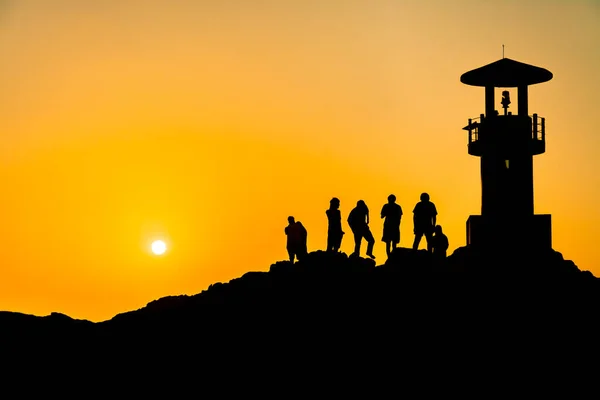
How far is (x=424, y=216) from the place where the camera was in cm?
2981

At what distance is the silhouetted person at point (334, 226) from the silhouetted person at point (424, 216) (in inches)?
99.5

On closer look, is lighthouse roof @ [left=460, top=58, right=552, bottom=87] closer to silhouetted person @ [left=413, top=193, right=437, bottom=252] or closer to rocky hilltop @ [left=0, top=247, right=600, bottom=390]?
rocky hilltop @ [left=0, top=247, right=600, bottom=390]

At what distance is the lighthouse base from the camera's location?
3769 cm

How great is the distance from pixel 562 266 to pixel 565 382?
19.7ft

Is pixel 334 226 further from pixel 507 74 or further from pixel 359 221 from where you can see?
pixel 507 74

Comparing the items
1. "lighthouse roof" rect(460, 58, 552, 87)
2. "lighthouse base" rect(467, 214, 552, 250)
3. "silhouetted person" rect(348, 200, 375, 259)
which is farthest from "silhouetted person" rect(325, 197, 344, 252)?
"lighthouse roof" rect(460, 58, 552, 87)

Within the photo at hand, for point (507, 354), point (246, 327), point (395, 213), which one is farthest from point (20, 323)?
point (507, 354)

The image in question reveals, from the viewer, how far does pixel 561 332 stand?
3153cm

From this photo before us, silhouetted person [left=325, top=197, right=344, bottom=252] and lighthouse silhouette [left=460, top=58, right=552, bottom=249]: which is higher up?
lighthouse silhouette [left=460, top=58, right=552, bottom=249]

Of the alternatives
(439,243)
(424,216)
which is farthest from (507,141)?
(424,216)

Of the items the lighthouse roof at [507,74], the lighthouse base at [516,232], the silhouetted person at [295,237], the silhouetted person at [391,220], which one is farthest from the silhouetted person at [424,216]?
the lighthouse roof at [507,74]

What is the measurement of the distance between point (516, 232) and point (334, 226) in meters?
11.2

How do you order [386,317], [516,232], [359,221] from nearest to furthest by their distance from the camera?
[359,221] < [386,317] < [516,232]

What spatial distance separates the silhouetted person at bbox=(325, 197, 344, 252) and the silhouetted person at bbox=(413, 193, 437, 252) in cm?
253
